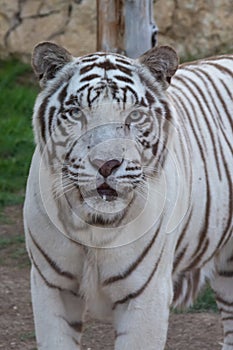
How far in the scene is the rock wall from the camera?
903 centimetres

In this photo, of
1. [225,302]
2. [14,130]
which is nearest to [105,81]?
[225,302]

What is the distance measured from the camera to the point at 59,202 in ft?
11.1

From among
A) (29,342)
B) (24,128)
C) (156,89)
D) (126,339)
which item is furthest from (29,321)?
(24,128)

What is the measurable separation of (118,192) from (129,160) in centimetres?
10

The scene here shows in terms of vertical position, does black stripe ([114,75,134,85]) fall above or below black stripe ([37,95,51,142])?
above

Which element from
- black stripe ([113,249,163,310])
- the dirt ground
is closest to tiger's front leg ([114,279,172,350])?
black stripe ([113,249,163,310])

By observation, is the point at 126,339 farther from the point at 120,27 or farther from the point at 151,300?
the point at 120,27

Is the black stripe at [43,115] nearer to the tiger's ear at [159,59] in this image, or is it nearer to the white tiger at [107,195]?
the white tiger at [107,195]

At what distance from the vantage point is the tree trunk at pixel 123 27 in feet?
19.9

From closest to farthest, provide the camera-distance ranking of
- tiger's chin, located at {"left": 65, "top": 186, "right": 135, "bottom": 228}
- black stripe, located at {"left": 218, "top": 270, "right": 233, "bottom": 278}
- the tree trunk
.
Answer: tiger's chin, located at {"left": 65, "top": 186, "right": 135, "bottom": 228} → black stripe, located at {"left": 218, "top": 270, "right": 233, "bottom": 278} → the tree trunk

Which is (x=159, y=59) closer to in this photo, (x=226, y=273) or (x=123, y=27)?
(x=226, y=273)

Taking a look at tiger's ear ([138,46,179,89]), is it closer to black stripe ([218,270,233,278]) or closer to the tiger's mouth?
the tiger's mouth

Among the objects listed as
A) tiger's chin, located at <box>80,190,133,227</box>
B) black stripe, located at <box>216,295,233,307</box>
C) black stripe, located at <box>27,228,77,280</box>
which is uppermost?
tiger's chin, located at <box>80,190,133,227</box>

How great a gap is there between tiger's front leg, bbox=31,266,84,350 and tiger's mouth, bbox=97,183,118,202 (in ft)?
1.36
